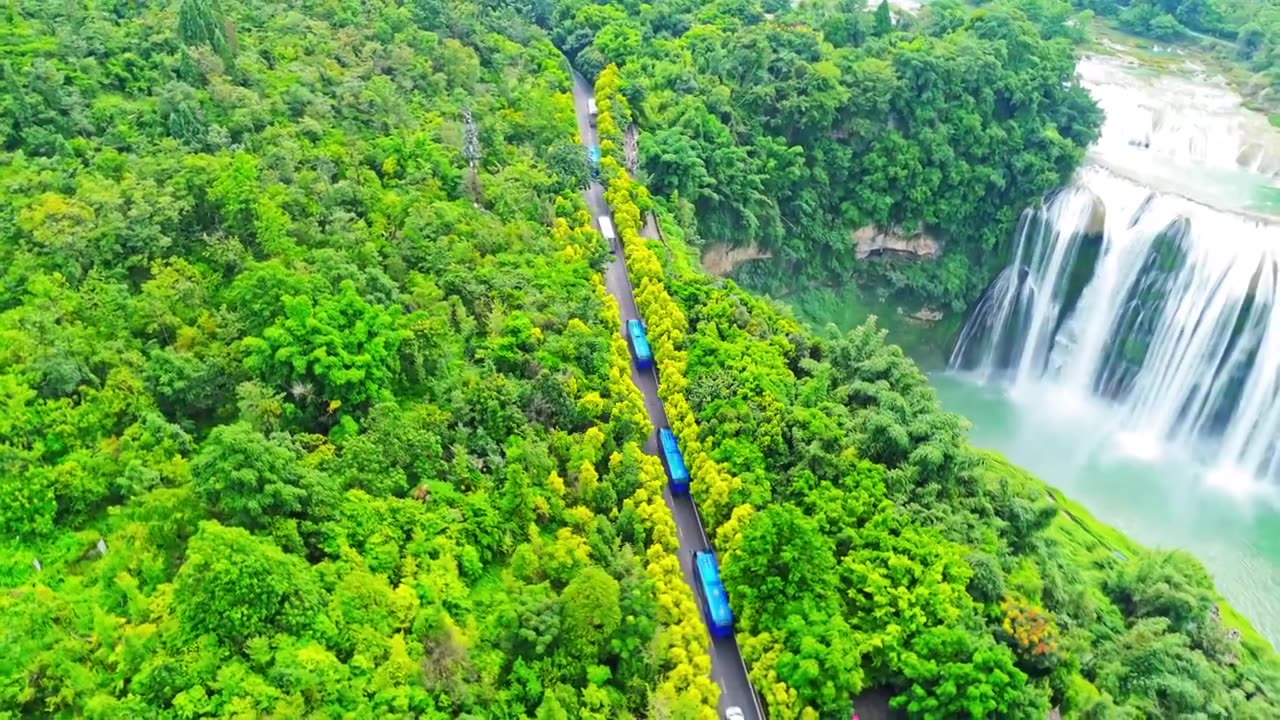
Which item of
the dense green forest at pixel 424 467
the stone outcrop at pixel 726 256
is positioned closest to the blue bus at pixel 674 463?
the dense green forest at pixel 424 467

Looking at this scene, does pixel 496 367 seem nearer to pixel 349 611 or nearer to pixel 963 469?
pixel 349 611

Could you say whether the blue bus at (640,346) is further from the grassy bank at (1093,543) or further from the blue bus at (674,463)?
the grassy bank at (1093,543)

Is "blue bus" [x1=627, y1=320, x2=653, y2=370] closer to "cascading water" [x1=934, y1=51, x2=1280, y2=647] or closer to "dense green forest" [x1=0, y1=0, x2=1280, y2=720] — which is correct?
"dense green forest" [x1=0, y1=0, x2=1280, y2=720]

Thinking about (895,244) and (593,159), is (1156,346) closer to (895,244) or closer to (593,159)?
(895,244)

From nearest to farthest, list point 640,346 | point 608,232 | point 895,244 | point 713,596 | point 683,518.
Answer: point 713,596 < point 683,518 < point 640,346 < point 608,232 < point 895,244

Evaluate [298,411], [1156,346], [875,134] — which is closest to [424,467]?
[298,411]

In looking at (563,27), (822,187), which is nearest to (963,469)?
(822,187)

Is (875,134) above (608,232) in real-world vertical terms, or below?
above
